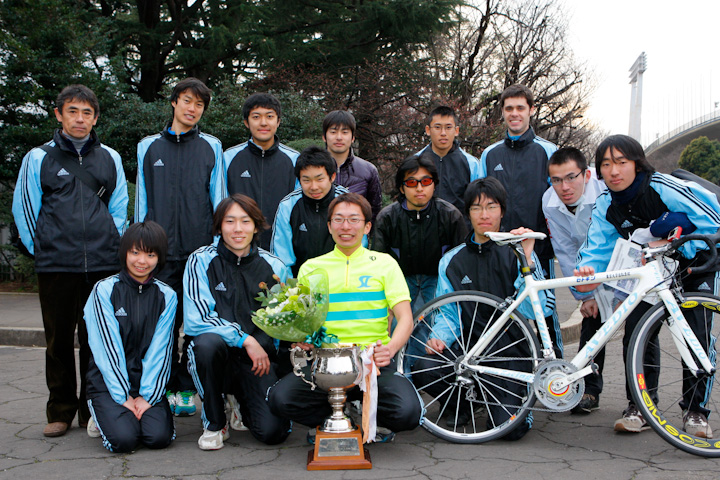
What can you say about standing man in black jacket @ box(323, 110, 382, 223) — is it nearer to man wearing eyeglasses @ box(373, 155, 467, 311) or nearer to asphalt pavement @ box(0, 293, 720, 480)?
man wearing eyeglasses @ box(373, 155, 467, 311)

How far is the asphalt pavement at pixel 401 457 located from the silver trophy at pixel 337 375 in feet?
0.90

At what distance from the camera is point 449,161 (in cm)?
517

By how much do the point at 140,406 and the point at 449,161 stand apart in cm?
302

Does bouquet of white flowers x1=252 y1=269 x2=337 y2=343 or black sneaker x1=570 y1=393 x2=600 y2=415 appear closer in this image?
bouquet of white flowers x1=252 y1=269 x2=337 y2=343

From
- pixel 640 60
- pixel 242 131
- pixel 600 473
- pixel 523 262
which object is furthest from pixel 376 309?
pixel 640 60

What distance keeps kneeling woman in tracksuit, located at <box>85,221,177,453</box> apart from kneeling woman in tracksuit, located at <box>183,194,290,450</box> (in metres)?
0.20

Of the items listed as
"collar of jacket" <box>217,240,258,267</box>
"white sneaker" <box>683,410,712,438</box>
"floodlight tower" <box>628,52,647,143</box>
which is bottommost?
"white sneaker" <box>683,410,712,438</box>

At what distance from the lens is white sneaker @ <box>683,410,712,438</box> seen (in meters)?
3.55

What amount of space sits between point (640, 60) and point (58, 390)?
56879 mm

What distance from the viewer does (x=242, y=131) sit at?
1106cm

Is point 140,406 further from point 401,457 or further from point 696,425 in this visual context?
point 696,425

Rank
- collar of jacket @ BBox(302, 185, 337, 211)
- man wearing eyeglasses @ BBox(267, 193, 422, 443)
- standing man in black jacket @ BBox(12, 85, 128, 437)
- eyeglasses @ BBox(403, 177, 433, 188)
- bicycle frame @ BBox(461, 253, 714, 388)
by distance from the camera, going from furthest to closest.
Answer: collar of jacket @ BBox(302, 185, 337, 211) < eyeglasses @ BBox(403, 177, 433, 188) < standing man in black jacket @ BBox(12, 85, 128, 437) < man wearing eyeglasses @ BBox(267, 193, 422, 443) < bicycle frame @ BBox(461, 253, 714, 388)

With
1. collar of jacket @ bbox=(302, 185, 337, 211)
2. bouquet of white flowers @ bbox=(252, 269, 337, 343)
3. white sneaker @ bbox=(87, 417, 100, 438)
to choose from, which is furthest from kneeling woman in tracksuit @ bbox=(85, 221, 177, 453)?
collar of jacket @ bbox=(302, 185, 337, 211)

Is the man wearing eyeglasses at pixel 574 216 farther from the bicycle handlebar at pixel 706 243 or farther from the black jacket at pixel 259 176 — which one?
the black jacket at pixel 259 176
